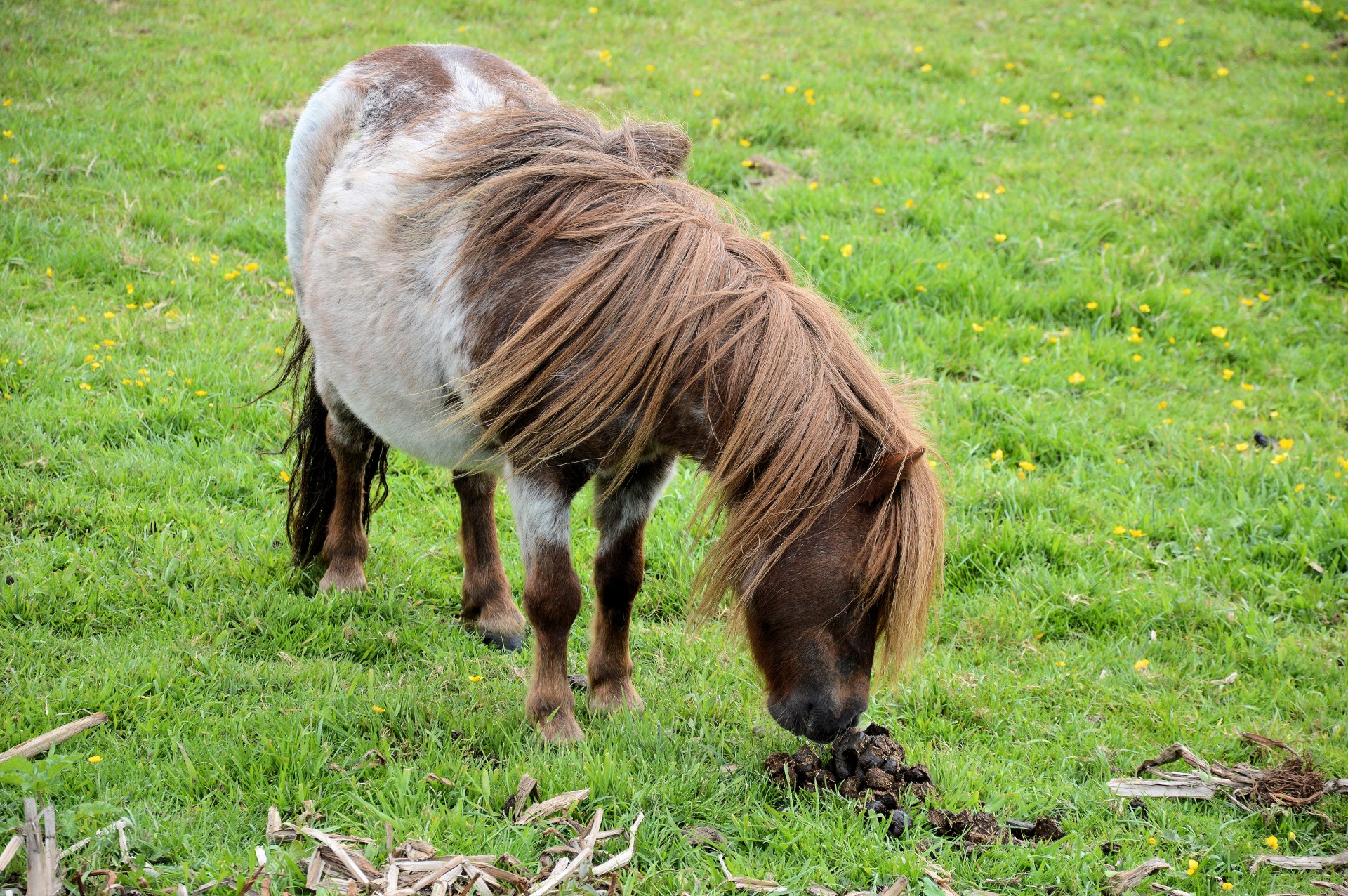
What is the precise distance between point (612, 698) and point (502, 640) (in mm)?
732

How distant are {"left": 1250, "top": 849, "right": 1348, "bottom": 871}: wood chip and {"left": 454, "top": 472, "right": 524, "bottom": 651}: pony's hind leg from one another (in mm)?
2665

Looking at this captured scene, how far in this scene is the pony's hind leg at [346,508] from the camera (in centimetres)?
440

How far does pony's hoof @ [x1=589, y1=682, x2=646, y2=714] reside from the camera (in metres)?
3.72

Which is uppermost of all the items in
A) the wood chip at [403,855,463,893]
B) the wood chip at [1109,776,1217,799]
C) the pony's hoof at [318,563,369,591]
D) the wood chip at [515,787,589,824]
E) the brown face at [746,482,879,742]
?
the brown face at [746,482,879,742]

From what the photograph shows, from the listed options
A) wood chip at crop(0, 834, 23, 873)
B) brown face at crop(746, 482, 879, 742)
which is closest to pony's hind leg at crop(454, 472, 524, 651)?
brown face at crop(746, 482, 879, 742)

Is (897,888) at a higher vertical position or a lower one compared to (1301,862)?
higher

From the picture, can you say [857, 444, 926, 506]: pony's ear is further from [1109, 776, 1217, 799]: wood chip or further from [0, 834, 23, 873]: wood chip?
[0, 834, 23, 873]: wood chip

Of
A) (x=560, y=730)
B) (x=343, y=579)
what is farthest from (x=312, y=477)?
(x=560, y=730)

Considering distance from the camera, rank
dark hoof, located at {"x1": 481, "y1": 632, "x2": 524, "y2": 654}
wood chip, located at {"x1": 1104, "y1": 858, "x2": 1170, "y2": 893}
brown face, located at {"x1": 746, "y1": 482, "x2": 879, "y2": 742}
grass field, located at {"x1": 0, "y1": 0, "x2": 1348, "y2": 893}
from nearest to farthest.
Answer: brown face, located at {"x1": 746, "y1": 482, "x2": 879, "y2": 742} → wood chip, located at {"x1": 1104, "y1": 858, "x2": 1170, "y2": 893} → grass field, located at {"x1": 0, "y1": 0, "x2": 1348, "y2": 893} → dark hoof, located at {"x1": 481, "y1": 632, "x2": 524, "y2": 654}

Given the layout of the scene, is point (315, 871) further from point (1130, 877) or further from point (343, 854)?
point (1130, 877)

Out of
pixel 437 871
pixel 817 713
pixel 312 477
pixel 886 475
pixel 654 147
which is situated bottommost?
pixel 437 871

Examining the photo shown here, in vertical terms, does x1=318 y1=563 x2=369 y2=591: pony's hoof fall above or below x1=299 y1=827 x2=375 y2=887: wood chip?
below

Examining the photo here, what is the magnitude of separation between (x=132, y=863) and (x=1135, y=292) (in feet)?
20.4

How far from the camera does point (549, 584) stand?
338 cm
